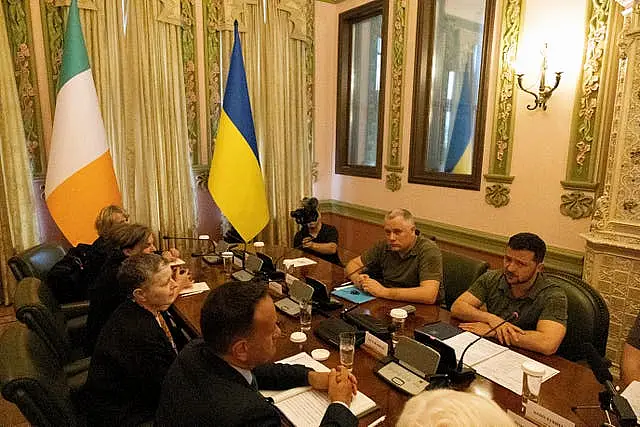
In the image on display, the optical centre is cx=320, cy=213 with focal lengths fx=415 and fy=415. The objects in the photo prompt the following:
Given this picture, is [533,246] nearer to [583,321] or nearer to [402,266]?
[583,321]

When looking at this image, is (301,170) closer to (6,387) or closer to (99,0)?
(99,0)

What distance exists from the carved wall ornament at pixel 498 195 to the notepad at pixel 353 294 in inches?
65.1

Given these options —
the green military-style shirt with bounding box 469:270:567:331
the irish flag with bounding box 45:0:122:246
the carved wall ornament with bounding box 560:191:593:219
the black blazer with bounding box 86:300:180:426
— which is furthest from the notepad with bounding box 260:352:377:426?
the irish flag with bounding box 45:0:122:246

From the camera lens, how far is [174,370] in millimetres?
1103

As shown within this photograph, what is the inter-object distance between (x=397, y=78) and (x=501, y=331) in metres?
2.98

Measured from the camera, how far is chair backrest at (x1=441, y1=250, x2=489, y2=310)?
2.37 m

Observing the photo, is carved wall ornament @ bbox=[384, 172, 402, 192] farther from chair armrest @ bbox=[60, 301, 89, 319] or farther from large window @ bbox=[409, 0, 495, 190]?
chair armrest @ bbox=[60, 301, 89, 319]

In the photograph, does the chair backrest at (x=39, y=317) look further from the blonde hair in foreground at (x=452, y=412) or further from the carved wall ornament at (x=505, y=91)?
the carved wall ornament at (x=505, y=91)

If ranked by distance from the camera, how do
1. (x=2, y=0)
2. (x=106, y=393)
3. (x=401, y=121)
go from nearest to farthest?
1. (x=106, y=393)
2. (x=2, y=0)
3. (x=401, y=121)

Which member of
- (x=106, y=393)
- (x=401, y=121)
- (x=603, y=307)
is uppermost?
(x=401, y=121)

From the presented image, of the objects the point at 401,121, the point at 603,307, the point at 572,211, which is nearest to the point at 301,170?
the point at 401,121

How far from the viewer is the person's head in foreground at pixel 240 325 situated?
3.49 ft

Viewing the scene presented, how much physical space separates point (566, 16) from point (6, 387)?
137 inches

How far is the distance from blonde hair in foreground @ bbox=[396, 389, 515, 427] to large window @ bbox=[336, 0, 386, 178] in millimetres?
3742
